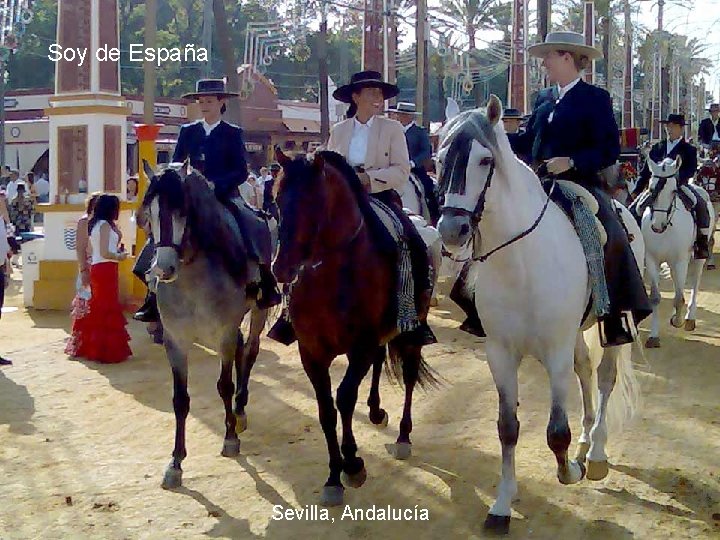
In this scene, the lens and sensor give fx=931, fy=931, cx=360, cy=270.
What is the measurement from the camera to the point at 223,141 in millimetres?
7656

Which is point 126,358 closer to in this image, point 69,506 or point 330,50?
point 69,506

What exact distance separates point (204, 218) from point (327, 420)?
174 cm

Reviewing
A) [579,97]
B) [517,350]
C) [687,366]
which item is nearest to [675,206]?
[687,366]

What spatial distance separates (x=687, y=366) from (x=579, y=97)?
516 cm

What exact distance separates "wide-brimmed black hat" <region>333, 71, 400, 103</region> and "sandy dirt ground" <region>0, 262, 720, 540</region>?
8.86 feet

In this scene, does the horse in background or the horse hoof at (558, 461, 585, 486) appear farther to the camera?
the horse in background

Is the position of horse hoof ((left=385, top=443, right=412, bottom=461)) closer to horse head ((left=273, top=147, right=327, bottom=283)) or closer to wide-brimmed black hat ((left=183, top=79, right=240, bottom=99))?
horse head ((left=273, top=147, right=327, bottom=283))

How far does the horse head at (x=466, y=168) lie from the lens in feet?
15.5

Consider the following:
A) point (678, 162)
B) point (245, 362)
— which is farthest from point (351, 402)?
point (678, 162)

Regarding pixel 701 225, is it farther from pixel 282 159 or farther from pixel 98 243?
pixel 282 159

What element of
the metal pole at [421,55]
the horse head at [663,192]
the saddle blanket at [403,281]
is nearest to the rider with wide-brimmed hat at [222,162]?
the saddle blanket at [403,281]

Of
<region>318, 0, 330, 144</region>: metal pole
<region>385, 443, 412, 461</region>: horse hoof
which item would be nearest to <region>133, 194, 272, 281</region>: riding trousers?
<region>385, 443, 412, 461</region>: horse hoof

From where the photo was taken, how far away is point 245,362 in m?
8.06

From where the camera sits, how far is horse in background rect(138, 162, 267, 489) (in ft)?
20.3
